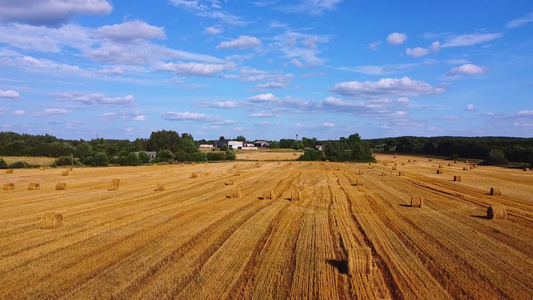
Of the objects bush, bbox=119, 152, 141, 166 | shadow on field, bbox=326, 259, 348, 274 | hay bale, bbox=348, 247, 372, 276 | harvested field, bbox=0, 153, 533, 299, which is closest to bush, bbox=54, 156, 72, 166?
bush, bbox=119, 152, 141, 166

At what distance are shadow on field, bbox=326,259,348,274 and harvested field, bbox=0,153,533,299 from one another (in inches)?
0.9

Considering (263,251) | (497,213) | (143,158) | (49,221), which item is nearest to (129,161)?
(143,158)

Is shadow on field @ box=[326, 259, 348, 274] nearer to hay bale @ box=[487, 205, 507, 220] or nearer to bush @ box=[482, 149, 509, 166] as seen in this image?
hay bale @ box=[487, 205, 507, 220]

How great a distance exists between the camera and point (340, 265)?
10.1 metres

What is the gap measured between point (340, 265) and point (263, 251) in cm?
221

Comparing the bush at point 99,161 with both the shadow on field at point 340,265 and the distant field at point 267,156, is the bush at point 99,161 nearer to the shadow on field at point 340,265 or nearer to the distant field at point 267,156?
the distant field at point 267,156

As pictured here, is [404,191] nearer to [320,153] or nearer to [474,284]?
[474,284]

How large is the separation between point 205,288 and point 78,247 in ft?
16.8

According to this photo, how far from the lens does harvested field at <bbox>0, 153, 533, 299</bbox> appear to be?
27.9 feet

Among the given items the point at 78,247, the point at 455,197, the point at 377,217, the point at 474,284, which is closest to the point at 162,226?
the point at 78,247

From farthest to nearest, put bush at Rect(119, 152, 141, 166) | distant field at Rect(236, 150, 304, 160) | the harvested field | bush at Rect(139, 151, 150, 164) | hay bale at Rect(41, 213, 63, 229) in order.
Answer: distant field at Rect(236, 150, 304, 160) → bush at Rect(139, 151, 150, 164) → bush at Rect(119, 152, 141, 166) → hay bale at Rect(41, 213, 63, 229) → the harvested field

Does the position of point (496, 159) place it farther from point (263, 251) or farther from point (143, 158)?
point (263, 251)

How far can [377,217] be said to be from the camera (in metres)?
17.1

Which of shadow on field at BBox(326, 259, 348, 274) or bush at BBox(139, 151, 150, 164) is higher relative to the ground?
bush at BBox(139, 151, 150, 164)
